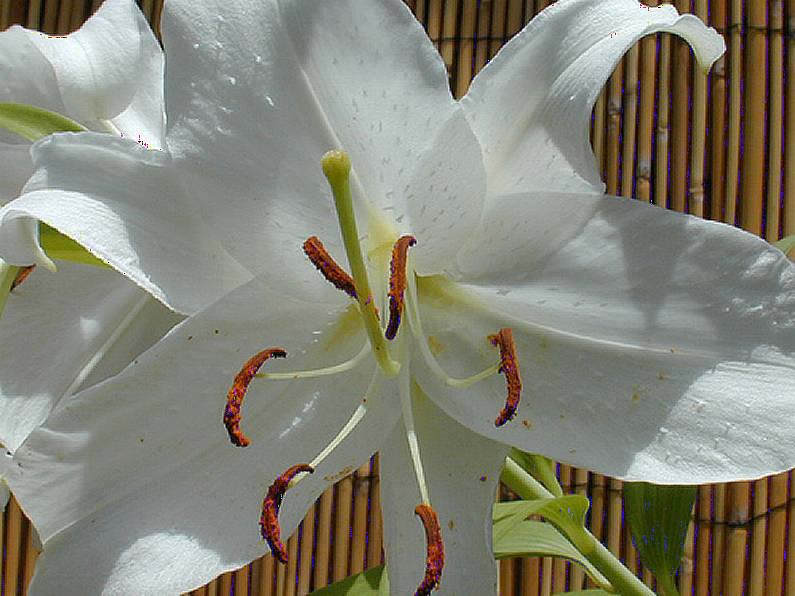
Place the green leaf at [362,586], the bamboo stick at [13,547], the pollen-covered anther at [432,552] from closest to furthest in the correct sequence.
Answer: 1. the pollen-covered anther at [432,552]
2. the green leaf at [362,586]
3. the bamboo stick at [13,547]

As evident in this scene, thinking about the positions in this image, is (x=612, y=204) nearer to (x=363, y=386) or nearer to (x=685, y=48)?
(x=363, y=386)

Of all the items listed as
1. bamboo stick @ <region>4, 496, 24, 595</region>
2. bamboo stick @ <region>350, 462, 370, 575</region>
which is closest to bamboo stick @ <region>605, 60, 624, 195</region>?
bamboo stick @ <region>350, 462, 370, 575</region>

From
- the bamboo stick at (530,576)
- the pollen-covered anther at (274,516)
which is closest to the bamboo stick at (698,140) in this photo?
the bamboo stick at (530,576)

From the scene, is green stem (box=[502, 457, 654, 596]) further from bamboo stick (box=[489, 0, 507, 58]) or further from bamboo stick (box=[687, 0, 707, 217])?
bamboo stick (box=[489, 0, 507, 58])

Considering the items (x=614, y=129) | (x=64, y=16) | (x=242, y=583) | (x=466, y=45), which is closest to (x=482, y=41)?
(x=466, y=45)

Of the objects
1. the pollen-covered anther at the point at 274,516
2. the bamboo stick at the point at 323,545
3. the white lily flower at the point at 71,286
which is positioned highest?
the white lily flower at the point at 71,286

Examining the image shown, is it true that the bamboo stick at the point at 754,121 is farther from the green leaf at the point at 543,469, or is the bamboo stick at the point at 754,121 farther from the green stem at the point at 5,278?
the green stem at the point at 5,278
